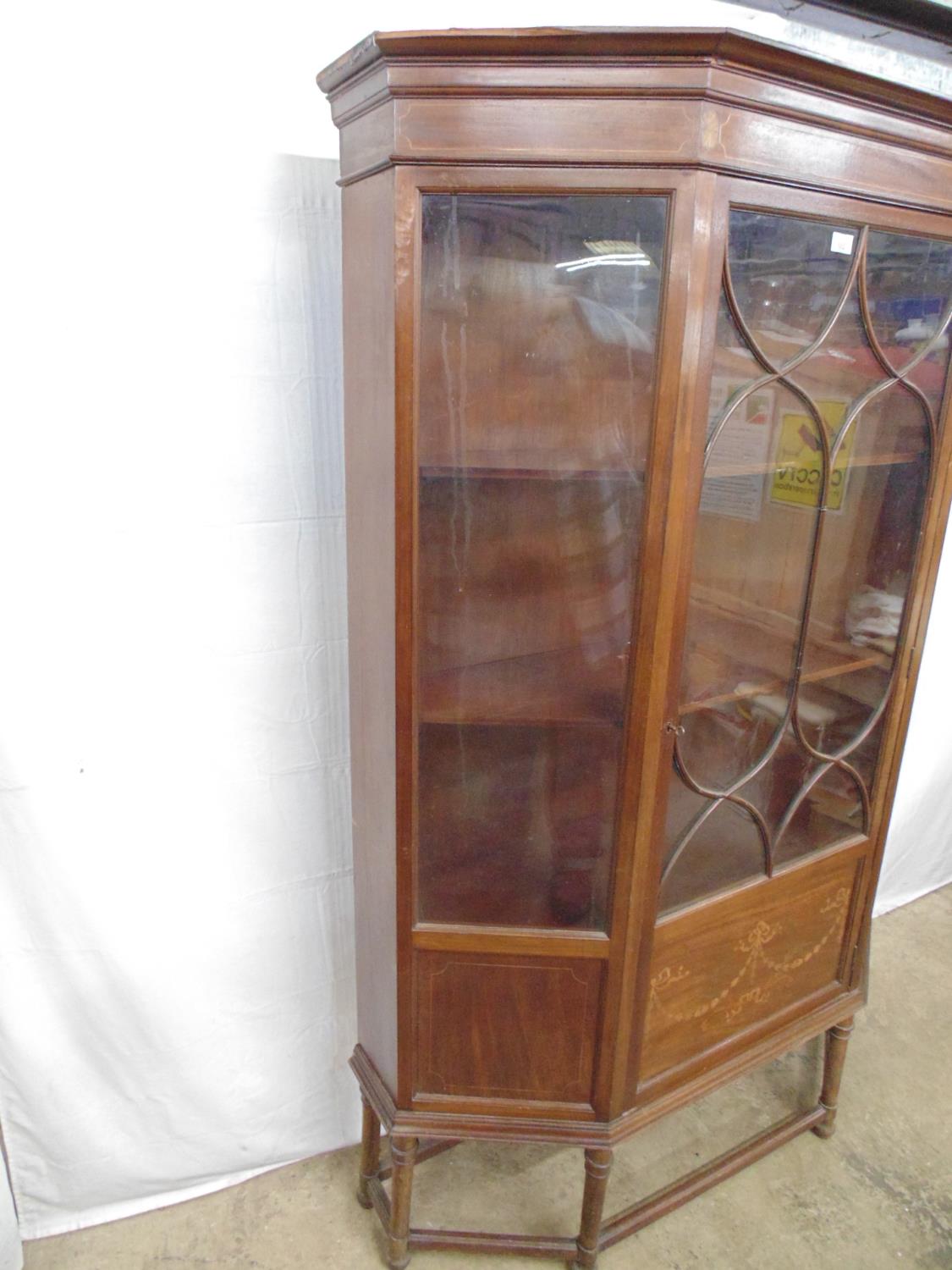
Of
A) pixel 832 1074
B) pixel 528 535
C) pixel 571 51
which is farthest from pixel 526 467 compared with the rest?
pixel 832 1074

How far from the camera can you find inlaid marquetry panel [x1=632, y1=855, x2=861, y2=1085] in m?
1.02

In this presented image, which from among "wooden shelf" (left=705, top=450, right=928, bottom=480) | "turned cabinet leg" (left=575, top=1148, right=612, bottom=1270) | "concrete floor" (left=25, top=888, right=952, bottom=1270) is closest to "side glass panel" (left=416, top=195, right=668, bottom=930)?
"wooden shelf" (left=705, top=450, right=928, bottom=480)

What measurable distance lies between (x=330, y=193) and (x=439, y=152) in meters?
0.30

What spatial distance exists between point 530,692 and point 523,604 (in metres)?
0.10

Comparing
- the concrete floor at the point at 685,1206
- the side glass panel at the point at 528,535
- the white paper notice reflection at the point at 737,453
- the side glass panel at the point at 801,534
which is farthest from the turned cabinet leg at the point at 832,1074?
the white paper notice reflection at the point at 737,453

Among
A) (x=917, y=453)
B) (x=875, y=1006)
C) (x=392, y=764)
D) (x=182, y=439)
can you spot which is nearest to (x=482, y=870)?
(x=392, y=764)

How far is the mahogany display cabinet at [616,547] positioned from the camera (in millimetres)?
723

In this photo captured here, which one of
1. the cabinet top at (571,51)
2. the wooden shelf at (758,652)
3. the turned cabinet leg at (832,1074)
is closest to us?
the cabinet top at (571,51)

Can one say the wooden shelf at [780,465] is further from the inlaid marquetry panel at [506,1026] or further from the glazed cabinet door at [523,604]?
the inlaid marquetry panel at [506,1026]

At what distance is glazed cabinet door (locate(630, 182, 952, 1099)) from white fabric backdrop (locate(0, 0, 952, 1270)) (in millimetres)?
448

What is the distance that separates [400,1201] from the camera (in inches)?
41.9

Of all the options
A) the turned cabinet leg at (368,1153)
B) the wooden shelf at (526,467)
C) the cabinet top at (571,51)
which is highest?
the cabinet top at (571,51)

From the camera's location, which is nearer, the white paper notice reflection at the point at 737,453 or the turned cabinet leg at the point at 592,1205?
the white paper notice reflection at the point at 737,453

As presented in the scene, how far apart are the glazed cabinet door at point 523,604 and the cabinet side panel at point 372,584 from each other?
3 centimetres
